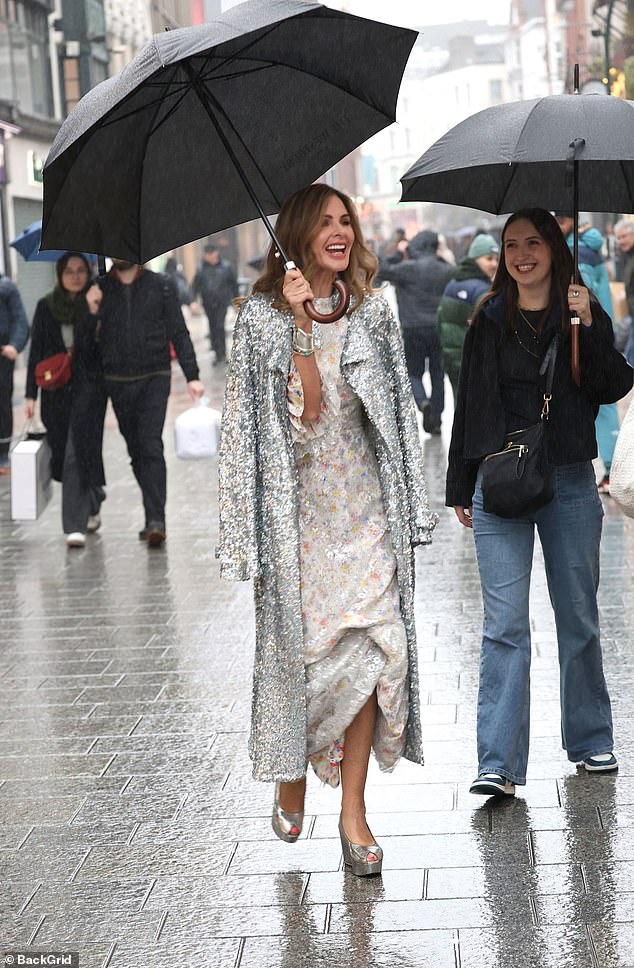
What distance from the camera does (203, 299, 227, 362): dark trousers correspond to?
28141 millimetres

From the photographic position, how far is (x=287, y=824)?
4.80 m

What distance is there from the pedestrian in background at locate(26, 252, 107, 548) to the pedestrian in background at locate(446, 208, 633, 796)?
18.8 feet

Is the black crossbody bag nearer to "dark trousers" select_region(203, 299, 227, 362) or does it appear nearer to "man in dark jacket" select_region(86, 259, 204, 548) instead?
"man in dark jacket" select_region(86, 259, 204, 548)

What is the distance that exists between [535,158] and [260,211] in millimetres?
938

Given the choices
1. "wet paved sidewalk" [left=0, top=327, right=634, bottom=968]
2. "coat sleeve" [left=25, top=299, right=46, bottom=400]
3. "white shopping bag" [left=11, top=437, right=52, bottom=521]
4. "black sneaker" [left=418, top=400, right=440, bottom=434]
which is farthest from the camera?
"black sneaker" [left=418, top=400, right=440, bottom=434]

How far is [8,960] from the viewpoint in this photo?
416cm

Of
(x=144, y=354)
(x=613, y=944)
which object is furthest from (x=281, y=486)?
(x=144, y=354)

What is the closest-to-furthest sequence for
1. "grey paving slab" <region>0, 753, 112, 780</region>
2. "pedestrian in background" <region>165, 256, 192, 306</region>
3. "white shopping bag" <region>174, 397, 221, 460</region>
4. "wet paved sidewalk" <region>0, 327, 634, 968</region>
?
"wet paved sidewalk" <region>0, 327, 634, 968</region>
"grey paving slab" <region>0, 753, 112, 780</region>
"white shopping bag" <region>174, 397, 221, 460</region>
"pedestrian in background" <region>165, 256, 192, 306</region>

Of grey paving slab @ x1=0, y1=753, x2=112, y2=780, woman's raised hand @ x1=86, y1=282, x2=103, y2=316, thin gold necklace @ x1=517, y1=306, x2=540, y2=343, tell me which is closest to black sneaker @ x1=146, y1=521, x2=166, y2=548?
woman's raised hand @ x1=86, y1=282, x2=103, y2=316

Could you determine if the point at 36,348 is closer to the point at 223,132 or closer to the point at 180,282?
the point at 223,132

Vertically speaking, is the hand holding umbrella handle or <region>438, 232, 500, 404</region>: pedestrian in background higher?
<region>438, 232, 500, 404</region>: pedestrian in background

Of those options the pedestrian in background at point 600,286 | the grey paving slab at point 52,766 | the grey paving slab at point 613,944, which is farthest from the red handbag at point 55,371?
the grey paving slab at point 613,944

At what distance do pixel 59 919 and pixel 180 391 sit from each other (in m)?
18.9

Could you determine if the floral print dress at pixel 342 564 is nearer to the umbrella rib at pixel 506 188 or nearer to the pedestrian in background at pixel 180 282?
the umbrella rib at pixel 506 188
